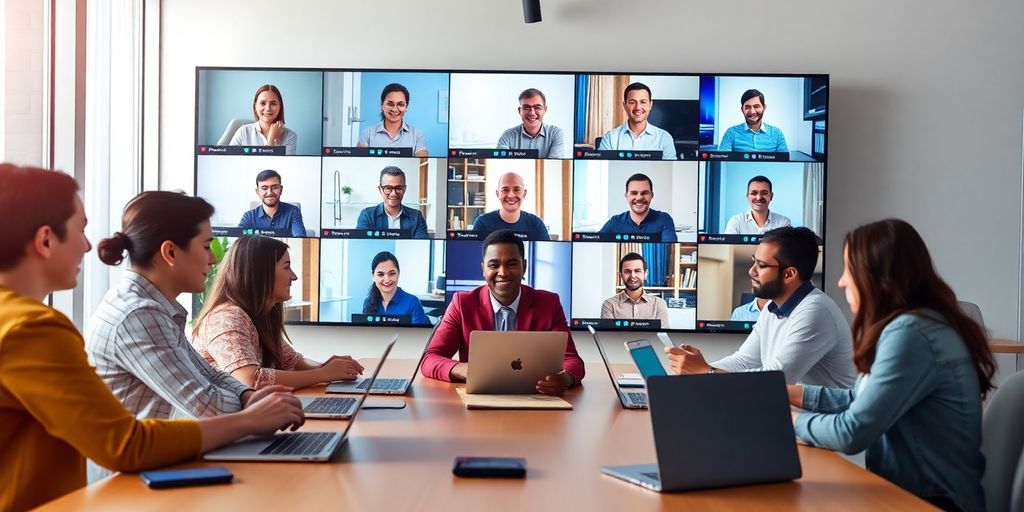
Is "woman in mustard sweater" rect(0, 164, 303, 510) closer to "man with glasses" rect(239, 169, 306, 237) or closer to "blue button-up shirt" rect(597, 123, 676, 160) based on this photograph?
"man with glasses" rect(239, 169, 306, 237)

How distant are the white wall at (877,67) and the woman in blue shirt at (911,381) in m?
2.85

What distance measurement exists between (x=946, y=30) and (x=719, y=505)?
4.27 m

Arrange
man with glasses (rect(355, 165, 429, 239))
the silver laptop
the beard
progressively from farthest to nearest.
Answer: man with glasses (rect(355, 165, 429, 239)) → the beard → the silver laptop

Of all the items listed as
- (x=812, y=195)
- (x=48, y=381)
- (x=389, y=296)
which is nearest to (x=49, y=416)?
(x=48, y=381)

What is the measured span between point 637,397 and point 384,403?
800 millimetres

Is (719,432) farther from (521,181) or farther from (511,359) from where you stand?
(521,181)

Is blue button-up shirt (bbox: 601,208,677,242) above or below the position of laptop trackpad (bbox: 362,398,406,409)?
above

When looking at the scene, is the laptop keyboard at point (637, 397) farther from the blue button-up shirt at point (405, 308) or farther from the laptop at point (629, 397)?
the blue button-up shirt at point (405, 308)

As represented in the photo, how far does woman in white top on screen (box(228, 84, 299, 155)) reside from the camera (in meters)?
5.02

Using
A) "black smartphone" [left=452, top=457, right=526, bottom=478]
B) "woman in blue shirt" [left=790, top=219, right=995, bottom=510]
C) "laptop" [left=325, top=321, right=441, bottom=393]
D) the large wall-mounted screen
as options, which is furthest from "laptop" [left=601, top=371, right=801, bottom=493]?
the large wall-mounted screen

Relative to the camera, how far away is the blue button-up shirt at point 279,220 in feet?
16.5

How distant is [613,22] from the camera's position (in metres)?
5.11

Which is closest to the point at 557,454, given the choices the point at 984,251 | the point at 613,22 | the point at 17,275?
the point at 17,275

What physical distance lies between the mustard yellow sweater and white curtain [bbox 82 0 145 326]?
3.25 metres
